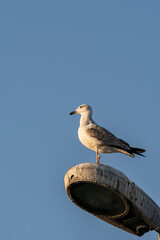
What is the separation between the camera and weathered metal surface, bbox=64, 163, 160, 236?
19.7 feet

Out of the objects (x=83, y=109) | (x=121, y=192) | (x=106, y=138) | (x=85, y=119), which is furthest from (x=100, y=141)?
(x=121, y=192)

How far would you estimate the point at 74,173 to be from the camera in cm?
629

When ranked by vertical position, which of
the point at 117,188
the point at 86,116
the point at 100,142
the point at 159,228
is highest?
the point at 86,116

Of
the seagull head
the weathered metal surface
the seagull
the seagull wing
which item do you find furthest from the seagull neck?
the weathered metal surface

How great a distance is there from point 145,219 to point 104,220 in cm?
80

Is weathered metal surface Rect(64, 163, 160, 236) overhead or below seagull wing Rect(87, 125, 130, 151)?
below

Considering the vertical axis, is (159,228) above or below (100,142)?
below

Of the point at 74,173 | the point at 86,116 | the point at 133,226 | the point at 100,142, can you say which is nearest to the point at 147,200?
the point at 133,226

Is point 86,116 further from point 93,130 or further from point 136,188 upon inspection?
point 136,188

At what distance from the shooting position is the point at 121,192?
19.8 feet

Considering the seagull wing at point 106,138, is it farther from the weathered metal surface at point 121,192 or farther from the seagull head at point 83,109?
the weathered metal surface at point 121,192

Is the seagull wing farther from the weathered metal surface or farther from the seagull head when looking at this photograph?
the weathered metal surface

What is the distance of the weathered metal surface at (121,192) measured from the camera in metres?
6.01

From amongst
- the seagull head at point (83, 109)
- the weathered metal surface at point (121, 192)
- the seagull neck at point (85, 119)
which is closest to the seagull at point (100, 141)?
the seagull neck at point (85, 119)
